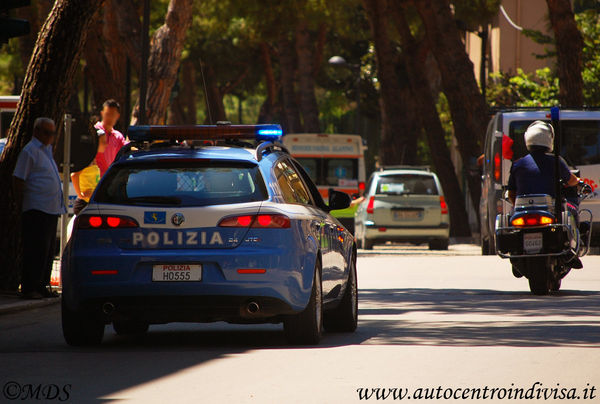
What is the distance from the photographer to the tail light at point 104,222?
33.9 feet

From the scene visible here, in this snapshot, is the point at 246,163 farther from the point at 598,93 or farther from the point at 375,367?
the point at 598,93

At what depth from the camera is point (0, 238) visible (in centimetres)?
1523

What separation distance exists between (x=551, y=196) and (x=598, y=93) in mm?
24368

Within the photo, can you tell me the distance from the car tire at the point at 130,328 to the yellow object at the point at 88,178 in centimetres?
469

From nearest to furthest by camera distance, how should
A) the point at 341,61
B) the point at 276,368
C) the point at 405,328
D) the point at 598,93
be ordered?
the point at 276,368 → the point at 405,328 → the point at 598,93 → the point at 341,61

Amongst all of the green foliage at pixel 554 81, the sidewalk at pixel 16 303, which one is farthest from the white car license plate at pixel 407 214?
the sidewalk at pixel 16 303

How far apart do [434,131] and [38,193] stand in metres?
25.0

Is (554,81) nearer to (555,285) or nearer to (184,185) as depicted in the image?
(555,285)

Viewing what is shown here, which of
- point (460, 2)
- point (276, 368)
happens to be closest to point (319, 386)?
point (276, 368)

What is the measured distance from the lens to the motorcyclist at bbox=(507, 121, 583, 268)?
50.9 ft

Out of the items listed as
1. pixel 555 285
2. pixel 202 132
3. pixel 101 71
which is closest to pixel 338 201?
pixel 202 132

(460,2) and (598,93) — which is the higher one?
(460,2)

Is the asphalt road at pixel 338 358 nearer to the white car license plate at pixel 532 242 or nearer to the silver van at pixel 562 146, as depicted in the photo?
the white car license plate at pixel 532 242

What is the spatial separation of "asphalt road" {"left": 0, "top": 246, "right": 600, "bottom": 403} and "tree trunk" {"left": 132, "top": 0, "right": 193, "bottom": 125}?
43.2 feet
